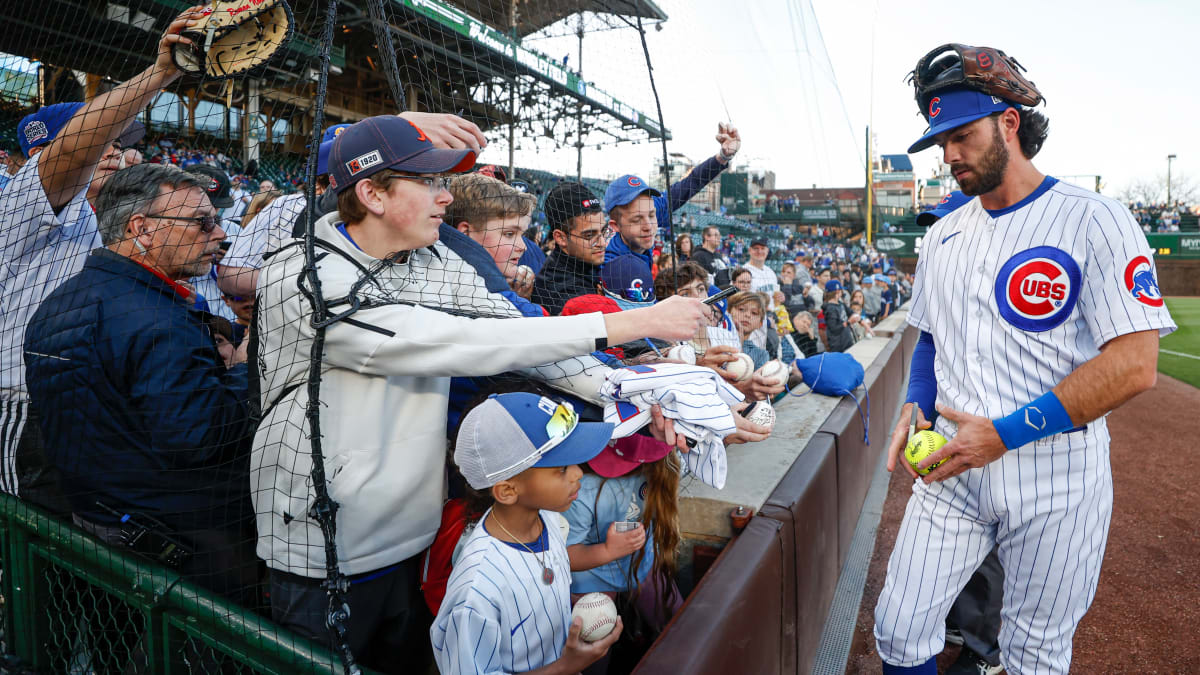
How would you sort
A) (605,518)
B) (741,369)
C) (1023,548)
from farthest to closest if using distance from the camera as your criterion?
(741,369), (605,518), (1023,548)

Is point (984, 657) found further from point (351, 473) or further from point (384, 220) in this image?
point (384, 220)

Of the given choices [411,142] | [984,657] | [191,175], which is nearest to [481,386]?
[411,142]

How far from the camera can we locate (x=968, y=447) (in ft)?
5.32

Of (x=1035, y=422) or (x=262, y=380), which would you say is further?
(x=1035, y=422)

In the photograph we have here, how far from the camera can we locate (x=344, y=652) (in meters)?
1.12

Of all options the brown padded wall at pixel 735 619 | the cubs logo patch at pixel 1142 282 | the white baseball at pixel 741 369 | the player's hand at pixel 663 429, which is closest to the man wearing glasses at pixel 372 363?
the player's hand at pixel 663 429

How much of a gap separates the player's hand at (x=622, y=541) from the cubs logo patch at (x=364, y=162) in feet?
3.61

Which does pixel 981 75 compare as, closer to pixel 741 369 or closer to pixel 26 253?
pixel 741 369

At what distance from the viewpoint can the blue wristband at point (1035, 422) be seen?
1542mm

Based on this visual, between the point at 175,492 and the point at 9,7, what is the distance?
135 inches

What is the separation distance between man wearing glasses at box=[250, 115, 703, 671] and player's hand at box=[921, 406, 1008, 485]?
32.9 inches

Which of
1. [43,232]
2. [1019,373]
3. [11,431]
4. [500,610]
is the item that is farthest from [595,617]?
[43,232]

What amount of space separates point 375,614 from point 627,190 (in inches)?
87.0

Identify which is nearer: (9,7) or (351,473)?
(351,473)
